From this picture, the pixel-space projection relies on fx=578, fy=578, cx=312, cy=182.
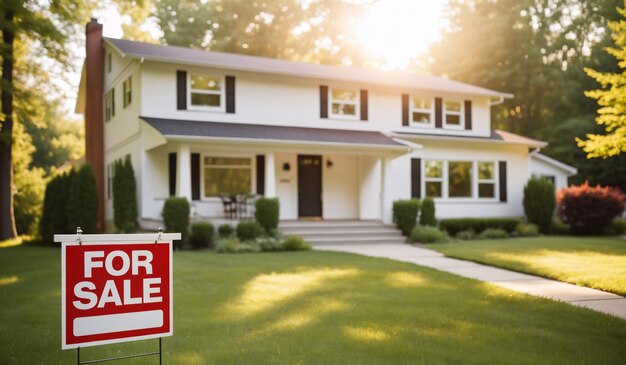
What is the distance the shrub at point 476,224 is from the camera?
1944 cm

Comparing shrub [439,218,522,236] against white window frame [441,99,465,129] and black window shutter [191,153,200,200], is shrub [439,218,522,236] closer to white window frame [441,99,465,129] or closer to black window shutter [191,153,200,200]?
white window frame [441,99,465,129]

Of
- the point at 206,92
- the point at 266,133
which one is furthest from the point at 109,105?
the point at 266,133

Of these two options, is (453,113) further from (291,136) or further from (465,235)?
(291,136)

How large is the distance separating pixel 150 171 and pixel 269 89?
4609mm

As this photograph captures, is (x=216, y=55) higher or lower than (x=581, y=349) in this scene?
higher

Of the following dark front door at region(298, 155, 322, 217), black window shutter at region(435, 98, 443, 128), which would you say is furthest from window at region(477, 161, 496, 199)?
dark front door at region(298, 155, 322, 217)

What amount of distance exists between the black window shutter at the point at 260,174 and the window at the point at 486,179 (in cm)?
837

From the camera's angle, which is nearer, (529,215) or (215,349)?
(215,349)

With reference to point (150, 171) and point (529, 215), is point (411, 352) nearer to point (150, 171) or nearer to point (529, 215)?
point (150, 171)

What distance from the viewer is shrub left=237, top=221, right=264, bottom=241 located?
15141 millimetres

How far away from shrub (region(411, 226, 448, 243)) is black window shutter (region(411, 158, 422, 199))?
292 cm

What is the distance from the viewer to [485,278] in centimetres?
960

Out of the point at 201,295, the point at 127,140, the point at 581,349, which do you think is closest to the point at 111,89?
the point at 127,140

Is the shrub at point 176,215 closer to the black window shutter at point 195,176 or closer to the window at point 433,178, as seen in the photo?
the black window shutter at point 195,176
